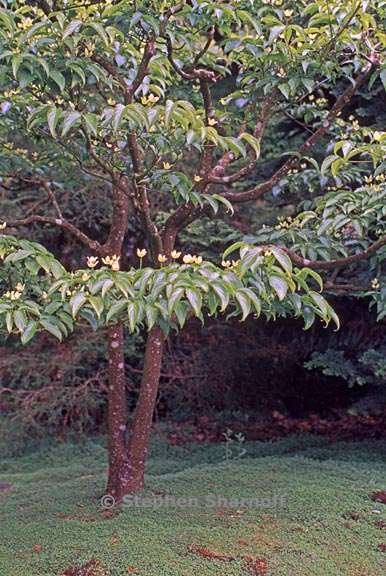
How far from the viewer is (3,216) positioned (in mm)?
5633

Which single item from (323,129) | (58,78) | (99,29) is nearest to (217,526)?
(323,129)

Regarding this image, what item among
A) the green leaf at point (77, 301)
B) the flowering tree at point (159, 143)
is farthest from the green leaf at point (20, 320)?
the green leaf at point (77, 301)

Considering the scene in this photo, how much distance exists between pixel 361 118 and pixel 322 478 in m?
2.46

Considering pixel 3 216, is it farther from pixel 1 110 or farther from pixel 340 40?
pixel 340 40

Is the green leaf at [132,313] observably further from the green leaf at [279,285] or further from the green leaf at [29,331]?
the green leaf at [279,285]

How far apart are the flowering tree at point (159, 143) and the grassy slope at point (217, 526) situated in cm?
34

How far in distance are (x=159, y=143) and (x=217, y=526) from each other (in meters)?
1.67

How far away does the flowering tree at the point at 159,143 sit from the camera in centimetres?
211

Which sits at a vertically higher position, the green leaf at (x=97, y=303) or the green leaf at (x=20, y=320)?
the green leaf at (x=97, y=303)

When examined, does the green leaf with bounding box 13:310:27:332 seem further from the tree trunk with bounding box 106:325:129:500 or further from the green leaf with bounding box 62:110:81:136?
the tree trunk with bounding box 106:325:129:500

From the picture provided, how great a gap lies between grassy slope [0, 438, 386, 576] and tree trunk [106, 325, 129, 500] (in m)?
0.16

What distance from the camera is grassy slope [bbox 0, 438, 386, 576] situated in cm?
274

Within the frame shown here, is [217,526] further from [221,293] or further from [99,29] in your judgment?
[99,29]

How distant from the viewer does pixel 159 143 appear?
2.49 metres
